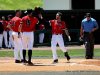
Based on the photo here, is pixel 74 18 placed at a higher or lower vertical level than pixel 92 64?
higher

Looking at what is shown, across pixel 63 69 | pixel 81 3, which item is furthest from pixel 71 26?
pixel 63 69

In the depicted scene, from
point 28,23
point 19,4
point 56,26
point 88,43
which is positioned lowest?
point 88,43

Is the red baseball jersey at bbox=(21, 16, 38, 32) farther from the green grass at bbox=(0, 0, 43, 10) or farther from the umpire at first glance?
the green grass at bbox=(0, 0, 43, 10)

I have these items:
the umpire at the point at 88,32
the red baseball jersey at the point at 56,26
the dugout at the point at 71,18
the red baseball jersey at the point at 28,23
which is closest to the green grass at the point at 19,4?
the dugout at the point at 71,18

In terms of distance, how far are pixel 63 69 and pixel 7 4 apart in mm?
54650

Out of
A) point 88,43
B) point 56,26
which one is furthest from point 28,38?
point 88,43

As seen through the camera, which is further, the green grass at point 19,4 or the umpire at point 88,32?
the green grass at point 19,4

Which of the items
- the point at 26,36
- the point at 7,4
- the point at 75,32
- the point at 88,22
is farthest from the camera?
the point at 7,4

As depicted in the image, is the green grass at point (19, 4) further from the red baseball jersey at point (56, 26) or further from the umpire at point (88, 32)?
the red baseball jersey at point (56, 26)

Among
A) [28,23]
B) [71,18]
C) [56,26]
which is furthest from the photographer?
[71,18]

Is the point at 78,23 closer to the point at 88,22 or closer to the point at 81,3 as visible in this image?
the point at 81,3

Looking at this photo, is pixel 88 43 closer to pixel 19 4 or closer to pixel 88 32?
pixel 88 32

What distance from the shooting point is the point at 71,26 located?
2328 cm

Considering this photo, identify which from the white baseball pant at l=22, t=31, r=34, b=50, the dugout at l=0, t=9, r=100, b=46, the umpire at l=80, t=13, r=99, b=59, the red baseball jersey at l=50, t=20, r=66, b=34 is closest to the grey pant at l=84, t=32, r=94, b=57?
the umpire at l=80, t=13, r=99, b=59
